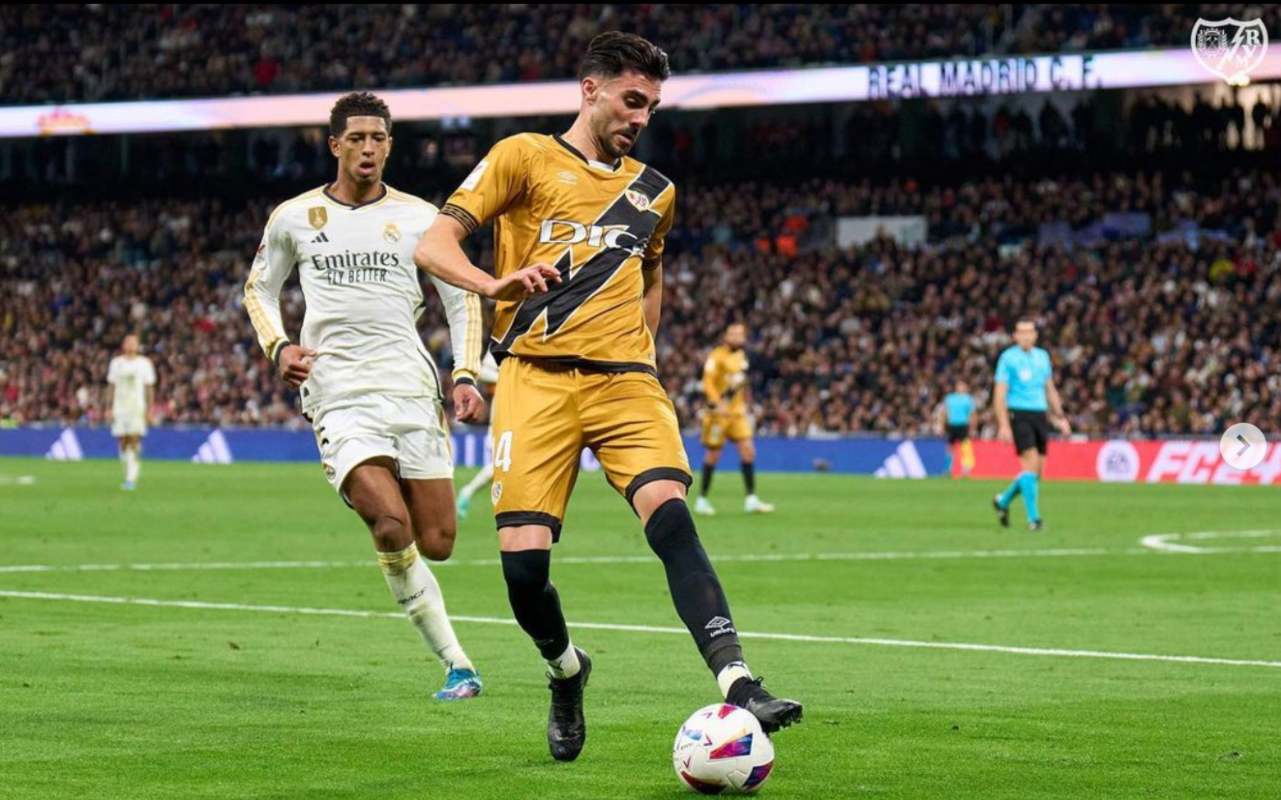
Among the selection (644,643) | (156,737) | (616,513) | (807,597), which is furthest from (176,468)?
(156,737)

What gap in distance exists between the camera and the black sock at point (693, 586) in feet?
23.1

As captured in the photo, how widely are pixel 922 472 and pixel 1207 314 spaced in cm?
651

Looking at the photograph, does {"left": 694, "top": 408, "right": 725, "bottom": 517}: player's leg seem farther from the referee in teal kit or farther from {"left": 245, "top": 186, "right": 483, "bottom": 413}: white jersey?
{"left": 245, "top": 186, "right": 483, "bottom": 413}: white jersey

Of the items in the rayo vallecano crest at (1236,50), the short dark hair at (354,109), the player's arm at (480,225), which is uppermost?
the rayo vallecano crest at (1236,50)

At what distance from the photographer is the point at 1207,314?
41.7 metres

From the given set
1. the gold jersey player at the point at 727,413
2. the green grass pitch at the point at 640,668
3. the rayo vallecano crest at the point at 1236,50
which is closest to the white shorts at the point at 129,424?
the gold jersey player at the point at 727,413

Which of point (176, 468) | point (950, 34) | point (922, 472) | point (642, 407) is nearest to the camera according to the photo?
point (642, 407)

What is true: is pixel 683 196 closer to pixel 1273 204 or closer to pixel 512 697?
pixel 1273 204

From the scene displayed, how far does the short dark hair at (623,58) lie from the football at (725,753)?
7.29 ft

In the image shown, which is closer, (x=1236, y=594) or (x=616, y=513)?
(x=1236, y=594)


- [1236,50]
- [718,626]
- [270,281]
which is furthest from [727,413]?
[718,626]

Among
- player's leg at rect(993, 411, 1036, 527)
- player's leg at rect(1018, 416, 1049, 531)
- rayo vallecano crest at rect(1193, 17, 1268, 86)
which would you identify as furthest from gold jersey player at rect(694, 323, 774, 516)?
rayo vallecano crest at rect(1193, 17, 1268, 86)

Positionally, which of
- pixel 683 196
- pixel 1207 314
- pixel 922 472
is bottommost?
pixel 922 472

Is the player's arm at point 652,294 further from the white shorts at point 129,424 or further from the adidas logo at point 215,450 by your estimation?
the adidas logo at point 215,450
